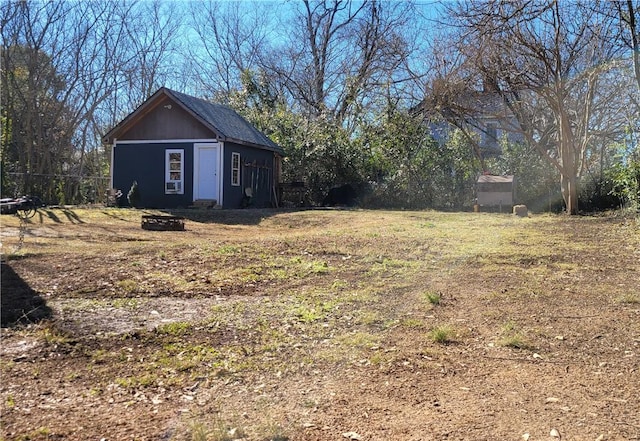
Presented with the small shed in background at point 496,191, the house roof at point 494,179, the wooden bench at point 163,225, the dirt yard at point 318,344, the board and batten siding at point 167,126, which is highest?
the board and batten siding at point 167,126

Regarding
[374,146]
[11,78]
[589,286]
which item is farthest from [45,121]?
[589,286]

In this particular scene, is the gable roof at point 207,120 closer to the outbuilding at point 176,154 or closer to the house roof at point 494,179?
the outbuilding at point 176,154

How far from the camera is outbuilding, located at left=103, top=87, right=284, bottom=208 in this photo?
1788 centimetres

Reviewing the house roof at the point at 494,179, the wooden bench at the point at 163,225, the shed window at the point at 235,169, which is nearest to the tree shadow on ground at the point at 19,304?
the wooden bench at the point at 163,225

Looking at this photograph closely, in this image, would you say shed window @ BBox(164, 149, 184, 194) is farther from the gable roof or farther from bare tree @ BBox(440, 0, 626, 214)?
bare tree @ BBox(440, 0, 626, 214)

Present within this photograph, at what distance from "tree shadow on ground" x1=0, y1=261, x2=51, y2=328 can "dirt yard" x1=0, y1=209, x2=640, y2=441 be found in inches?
1.0

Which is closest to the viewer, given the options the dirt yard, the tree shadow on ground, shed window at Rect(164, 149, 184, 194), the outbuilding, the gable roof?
the dirt yard

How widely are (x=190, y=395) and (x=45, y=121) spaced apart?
23106mm

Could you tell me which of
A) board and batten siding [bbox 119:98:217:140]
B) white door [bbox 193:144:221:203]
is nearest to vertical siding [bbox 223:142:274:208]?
white door [bbox 193:144:221:203]

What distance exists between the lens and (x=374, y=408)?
9.67 feet

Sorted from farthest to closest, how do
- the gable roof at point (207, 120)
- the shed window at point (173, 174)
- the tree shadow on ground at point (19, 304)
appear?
the shed window at point (173, 174) < the gable roof at point (207, 120) < the tree shadow on ground at point (19, 304)

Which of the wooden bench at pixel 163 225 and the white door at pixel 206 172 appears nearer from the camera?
the wooden bench at pixel 163 225

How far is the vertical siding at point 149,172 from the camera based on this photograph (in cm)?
1822

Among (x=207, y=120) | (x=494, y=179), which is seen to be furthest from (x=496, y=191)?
(x=207, y=120)
